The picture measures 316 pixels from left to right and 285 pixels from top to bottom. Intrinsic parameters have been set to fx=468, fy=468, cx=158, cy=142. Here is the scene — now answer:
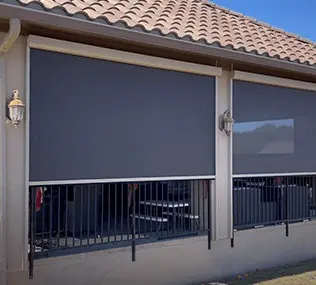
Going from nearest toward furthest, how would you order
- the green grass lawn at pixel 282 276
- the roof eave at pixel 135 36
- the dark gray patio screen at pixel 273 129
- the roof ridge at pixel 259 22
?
the roof eave at pixel 135 36
the green grass lawn at pixel 282 276
the dark gray patio screen at pixel 273 129
the roof ridge at pixel 259 22

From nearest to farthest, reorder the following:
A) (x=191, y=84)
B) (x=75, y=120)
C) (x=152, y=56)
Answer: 1. (x=75, y=120)
2. (x=152, y=56)
3. (x=191, y=84)

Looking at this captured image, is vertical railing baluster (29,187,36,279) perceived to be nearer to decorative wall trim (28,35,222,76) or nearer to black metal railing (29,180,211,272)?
black metal railing (29,180,211,272)

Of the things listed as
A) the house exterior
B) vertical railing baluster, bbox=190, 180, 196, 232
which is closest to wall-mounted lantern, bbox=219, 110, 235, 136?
the house exterior

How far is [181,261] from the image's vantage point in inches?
257

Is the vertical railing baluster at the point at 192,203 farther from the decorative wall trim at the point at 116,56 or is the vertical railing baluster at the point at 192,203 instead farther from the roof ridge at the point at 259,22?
the roof ridge at the point at 259,22

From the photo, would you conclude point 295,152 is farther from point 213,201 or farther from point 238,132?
point 213,201

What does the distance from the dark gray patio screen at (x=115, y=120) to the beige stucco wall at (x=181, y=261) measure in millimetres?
1008

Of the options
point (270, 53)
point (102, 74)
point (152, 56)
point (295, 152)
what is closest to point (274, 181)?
point (295, 152)

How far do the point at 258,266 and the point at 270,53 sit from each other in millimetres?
3335

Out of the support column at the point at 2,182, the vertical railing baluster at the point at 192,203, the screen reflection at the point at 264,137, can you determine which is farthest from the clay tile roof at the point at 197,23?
the vertical railing baluster at the point at 192,203

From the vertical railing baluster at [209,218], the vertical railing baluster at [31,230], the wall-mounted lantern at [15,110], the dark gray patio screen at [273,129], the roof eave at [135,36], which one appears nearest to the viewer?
the roof eave at [135,36]

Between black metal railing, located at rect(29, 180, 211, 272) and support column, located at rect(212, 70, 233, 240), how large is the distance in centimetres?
15

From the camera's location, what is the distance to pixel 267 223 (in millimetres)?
7703

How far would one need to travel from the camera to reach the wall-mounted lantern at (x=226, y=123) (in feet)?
22.6
